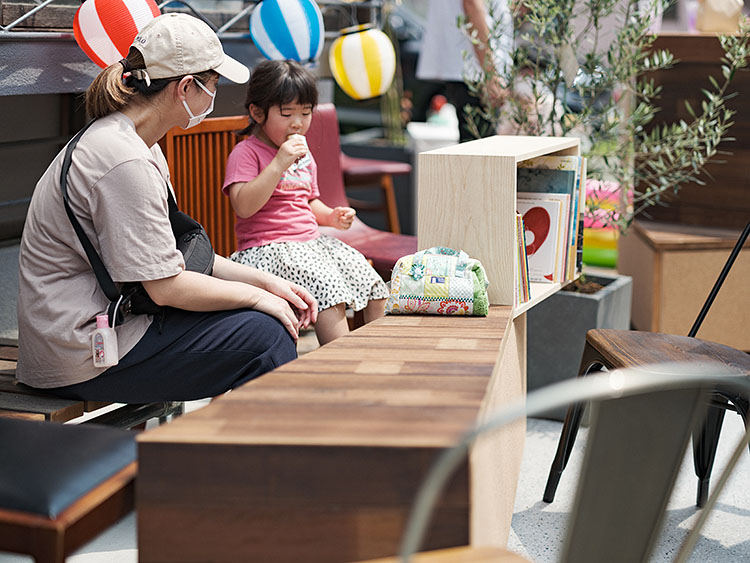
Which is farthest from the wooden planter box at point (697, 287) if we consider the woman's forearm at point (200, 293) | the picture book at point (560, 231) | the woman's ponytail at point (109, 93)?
the woman's ponytail at point (109, 93)

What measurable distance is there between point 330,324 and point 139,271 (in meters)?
0.85

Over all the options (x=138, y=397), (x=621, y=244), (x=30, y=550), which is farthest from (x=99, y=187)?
(x=621, y=244)

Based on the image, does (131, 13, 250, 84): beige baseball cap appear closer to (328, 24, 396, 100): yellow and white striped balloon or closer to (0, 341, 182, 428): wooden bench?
(0, 341, 182, 428): wooden bench

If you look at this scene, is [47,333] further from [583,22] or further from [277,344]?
[583,22]

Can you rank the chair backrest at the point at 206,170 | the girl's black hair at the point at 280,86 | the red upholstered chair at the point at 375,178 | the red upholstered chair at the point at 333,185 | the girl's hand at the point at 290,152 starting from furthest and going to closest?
the red upholstered chair at the point at 375,178
the red upholstered chair at the point at 333,185
the chair backrest at the point at 206,170
the girl's black hair at the point at 280,86
the girl's hand at the point at 290,152

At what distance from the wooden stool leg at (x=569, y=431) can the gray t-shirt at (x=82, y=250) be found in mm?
1160

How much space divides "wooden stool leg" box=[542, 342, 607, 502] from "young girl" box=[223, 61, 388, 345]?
2.33 feet

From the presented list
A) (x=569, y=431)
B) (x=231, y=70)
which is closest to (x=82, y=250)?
(x=231, y=70)

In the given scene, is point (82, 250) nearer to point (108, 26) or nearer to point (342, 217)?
point (108, 26)

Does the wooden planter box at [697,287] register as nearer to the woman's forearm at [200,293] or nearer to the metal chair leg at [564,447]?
the metal chair leg at [564,447]

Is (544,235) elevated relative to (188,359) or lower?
elevated

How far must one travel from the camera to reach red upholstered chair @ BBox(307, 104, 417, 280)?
3.72 meters

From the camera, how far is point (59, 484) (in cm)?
157

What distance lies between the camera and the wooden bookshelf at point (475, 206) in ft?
8.08
